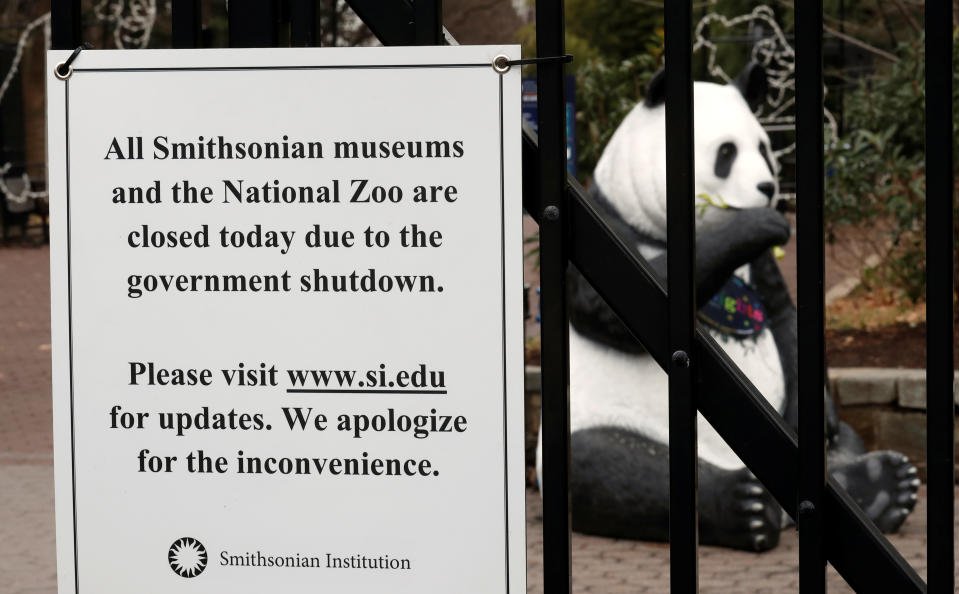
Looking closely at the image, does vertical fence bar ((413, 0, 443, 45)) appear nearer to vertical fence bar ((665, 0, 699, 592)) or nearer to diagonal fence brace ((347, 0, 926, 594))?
diagonal fence brace ((347, 0, 926, 594))

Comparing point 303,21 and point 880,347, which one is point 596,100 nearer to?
point 880,347

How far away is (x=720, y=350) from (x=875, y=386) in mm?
4794

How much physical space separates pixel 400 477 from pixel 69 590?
547 millimetres

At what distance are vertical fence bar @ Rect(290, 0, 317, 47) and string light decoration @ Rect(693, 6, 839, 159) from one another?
418 inches

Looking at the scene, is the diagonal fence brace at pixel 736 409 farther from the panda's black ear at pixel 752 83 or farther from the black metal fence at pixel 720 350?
the panda's black ear at pixel 752 83

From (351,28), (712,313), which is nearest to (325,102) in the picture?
(712,313)

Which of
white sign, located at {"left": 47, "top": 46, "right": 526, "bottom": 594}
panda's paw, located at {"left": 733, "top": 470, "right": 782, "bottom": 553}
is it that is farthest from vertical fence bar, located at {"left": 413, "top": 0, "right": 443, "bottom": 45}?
panda's paw, located at {"left": 733, "top": 470, "right": 782, "bottom": 553}

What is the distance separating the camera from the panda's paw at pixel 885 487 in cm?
547

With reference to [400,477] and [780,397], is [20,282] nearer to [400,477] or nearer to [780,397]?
[780,397]

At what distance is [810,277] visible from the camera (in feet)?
6.34

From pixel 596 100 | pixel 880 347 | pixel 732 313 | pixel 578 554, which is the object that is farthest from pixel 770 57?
pixel 578 554

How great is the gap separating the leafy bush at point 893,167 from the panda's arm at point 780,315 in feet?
8.59

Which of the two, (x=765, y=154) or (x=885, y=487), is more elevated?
(x=765, y=154)

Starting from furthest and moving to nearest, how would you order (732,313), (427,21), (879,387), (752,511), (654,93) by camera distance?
(879,387) < (654,93) < (732,313) < (752,511) < (427,21)
